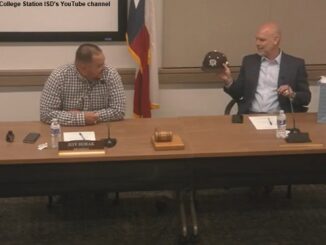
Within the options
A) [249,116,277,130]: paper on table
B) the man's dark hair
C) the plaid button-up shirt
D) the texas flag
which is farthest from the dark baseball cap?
the man's dark hair

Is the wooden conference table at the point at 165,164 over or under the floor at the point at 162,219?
over

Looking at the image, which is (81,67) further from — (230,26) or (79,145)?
(230,26)

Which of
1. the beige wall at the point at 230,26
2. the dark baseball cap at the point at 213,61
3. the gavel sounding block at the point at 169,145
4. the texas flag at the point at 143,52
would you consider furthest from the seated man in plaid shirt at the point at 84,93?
the beige wall at the point at 230,26

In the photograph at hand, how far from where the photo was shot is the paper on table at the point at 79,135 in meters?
3.19

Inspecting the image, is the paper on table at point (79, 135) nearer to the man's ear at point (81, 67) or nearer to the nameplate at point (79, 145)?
the nameplate at point (79, 145)

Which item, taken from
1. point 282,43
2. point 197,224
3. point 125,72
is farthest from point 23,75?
point 282,43

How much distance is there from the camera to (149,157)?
9.64 feet

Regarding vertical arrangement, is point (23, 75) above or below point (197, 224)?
above

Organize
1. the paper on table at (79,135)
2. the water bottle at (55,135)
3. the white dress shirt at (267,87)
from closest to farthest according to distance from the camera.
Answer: the water bottle at (55,135), the paper on table at (79,135), the white dress shirt at (267,87)

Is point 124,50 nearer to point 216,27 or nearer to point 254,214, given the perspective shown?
point 216,27

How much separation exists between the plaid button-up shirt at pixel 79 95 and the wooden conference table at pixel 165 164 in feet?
0.93

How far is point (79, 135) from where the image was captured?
3.24 metres

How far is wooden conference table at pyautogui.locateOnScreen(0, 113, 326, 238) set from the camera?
2934 mm

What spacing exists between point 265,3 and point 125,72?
4.35 feet
